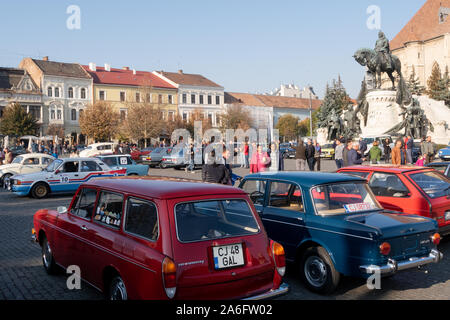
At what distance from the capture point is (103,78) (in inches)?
3093

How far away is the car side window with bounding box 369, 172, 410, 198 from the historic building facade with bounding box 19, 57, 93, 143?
6795cm

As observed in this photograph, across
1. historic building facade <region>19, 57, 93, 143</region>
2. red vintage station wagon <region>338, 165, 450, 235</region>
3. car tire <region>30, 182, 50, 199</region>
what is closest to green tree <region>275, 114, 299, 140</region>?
historic building facade <region>19, 57, 93, 143</region>

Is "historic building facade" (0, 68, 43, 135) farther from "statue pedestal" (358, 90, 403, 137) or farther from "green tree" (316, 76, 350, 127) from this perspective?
"statue pedestal" (358, 90, 403, 137)

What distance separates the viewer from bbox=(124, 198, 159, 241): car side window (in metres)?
4.37

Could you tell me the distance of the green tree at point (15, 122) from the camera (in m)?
61.2

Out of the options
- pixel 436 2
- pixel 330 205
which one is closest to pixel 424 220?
pixel 330 205

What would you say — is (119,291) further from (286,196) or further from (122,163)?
(122,163)

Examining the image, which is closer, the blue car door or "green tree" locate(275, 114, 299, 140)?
the blue car door

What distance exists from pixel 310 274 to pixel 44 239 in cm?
407

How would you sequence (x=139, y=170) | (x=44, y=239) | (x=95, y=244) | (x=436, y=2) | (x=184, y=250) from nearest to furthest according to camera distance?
(x=184, y=250)
(x=95, y=244)
(x=44, y=239)
(x=139, y=170)
(x=436, y=2)

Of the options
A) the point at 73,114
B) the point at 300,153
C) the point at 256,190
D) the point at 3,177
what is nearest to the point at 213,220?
the point at 256,190

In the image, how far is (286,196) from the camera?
22.0 feet

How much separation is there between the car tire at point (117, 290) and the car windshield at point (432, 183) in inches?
231

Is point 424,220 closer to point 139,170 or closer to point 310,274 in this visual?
point 310,274
